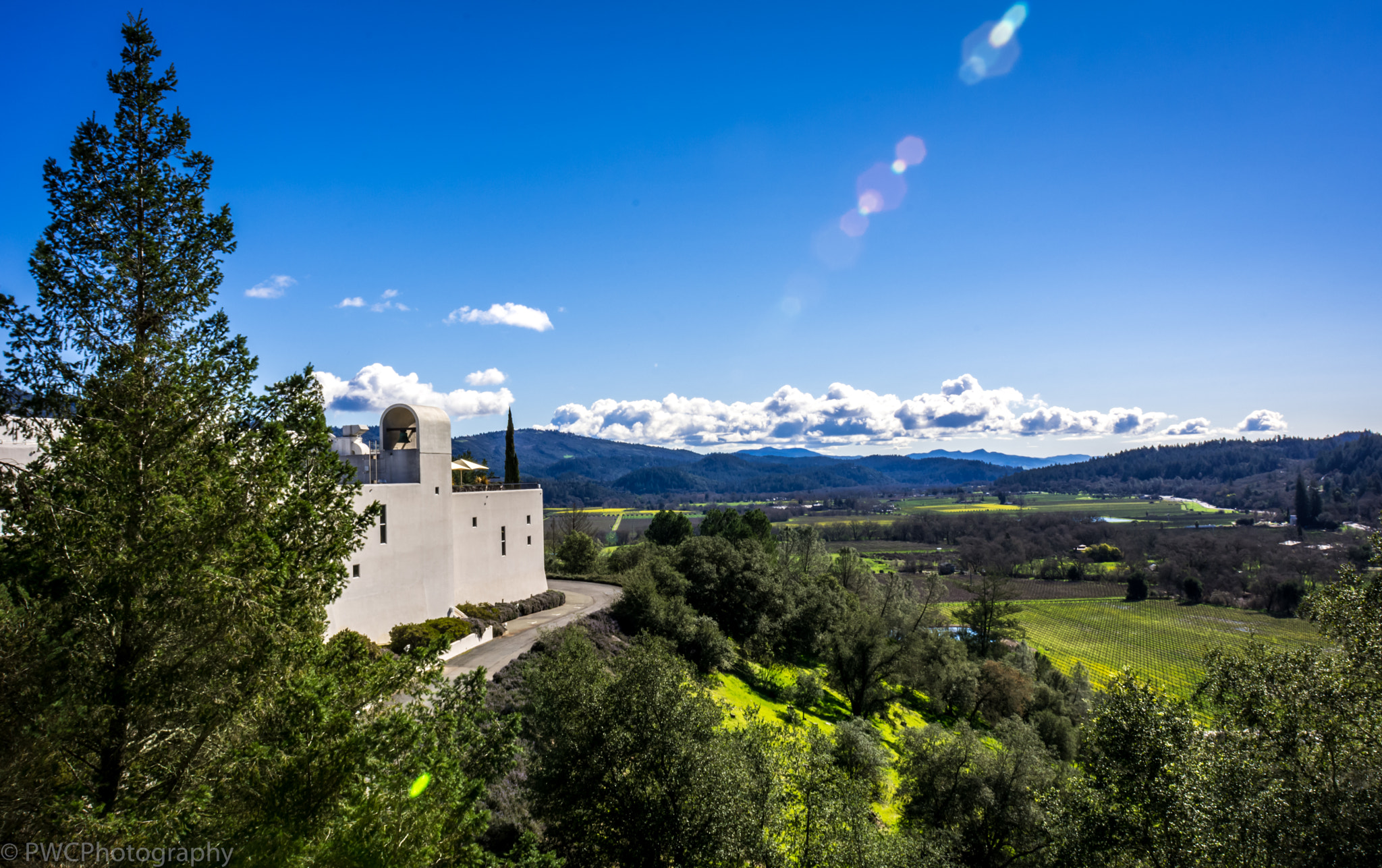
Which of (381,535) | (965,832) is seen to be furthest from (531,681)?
(965,832)

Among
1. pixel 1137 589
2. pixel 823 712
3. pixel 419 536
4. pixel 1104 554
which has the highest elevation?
pixel 419 536

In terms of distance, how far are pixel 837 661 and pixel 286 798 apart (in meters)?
47.7

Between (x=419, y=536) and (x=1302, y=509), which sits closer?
(x=419, y=536)

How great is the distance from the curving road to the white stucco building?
135 inches

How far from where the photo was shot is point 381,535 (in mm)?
30422

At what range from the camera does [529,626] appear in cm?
3819

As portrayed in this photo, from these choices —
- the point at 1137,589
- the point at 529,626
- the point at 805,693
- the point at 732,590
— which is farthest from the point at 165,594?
the point at 1137,589

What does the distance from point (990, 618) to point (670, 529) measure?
36669 millimetres

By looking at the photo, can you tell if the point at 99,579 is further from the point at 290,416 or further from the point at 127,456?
the point at 290,416

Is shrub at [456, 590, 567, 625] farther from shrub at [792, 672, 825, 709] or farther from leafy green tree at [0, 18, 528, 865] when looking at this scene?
leafy green tree at [0, 18, 528, 865]

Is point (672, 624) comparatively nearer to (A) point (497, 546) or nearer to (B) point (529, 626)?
(B) point (529, 626)

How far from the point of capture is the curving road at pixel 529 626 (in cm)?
2970

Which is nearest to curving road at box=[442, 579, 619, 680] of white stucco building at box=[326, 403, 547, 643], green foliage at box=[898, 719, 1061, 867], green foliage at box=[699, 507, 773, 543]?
white stucco building at box=[326, 403, 547, 643]

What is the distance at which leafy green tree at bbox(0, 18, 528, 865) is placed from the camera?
26.3ft
